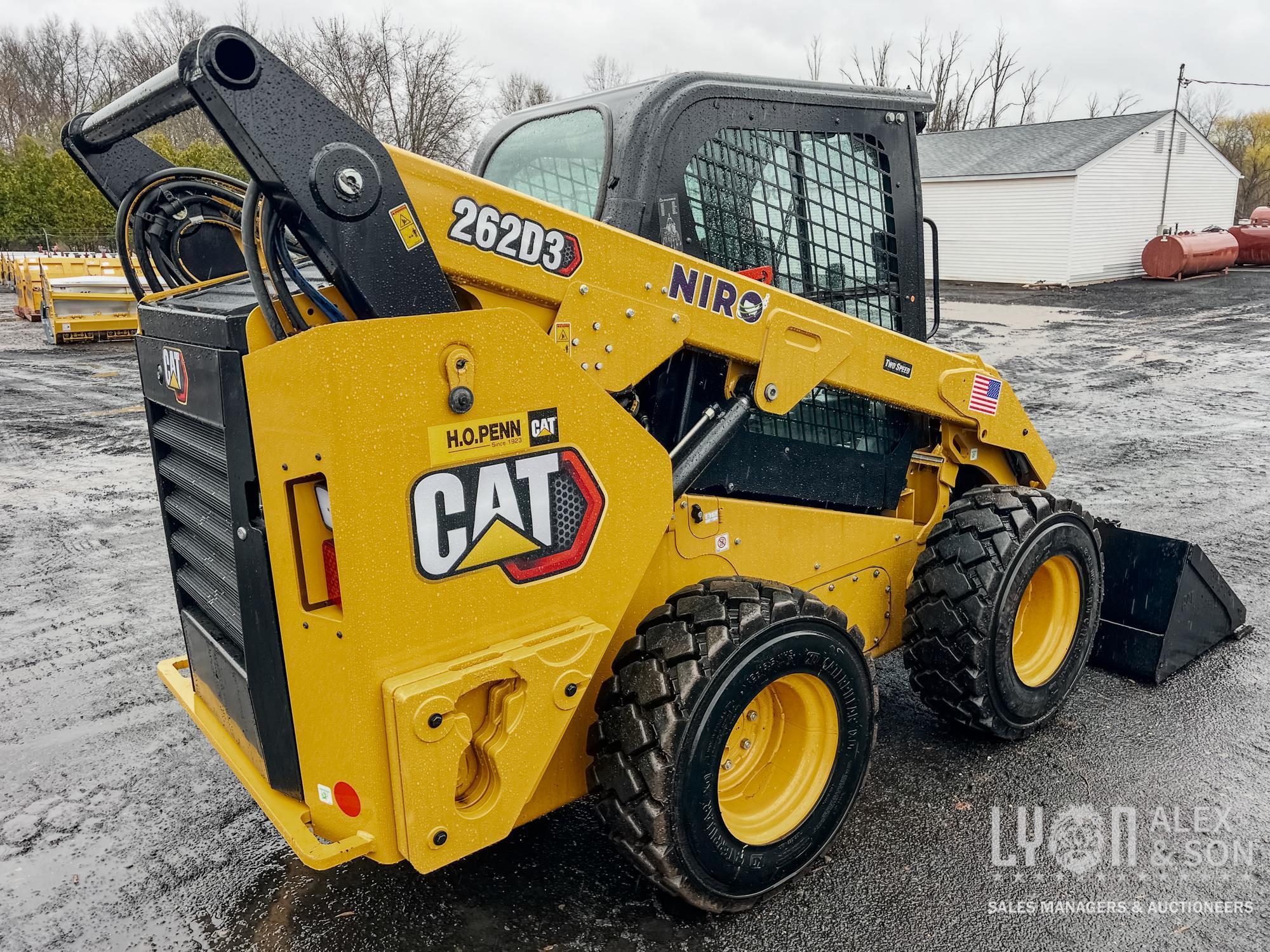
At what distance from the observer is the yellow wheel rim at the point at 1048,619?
390 cm

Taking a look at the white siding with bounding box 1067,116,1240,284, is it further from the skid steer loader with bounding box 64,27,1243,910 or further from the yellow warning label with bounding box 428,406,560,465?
the yellow warning label with bounding box 428,406,560,465

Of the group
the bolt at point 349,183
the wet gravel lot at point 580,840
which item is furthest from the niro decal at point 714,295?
the wet gravel lot at point 580,840

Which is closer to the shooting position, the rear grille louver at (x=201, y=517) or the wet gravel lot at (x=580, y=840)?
the rear grille louver at (x=201, y=517)

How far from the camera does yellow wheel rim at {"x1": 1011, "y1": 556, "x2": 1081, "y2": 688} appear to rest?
3.90 metres

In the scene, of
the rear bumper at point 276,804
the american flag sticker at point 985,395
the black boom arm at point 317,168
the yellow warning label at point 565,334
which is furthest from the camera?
the american flag sticker at point 985,395

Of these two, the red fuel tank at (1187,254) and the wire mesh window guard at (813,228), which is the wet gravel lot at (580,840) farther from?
the red fuel tank at (1187,254)

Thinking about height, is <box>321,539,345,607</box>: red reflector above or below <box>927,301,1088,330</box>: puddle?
above

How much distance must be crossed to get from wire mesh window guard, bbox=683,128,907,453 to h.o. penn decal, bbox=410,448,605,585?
0.91 metres

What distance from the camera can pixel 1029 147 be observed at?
27953 mm

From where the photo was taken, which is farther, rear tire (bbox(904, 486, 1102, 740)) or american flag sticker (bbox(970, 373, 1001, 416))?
american flag sticker (bbox(970, 373, 1001, 416))

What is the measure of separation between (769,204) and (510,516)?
1593 mm

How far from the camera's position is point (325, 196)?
80.2 inches

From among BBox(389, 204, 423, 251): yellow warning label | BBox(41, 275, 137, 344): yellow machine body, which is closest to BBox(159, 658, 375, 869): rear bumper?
BBox(389, 204, 423, 251): yellow warning label

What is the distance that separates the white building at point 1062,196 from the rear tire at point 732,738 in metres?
23.2
